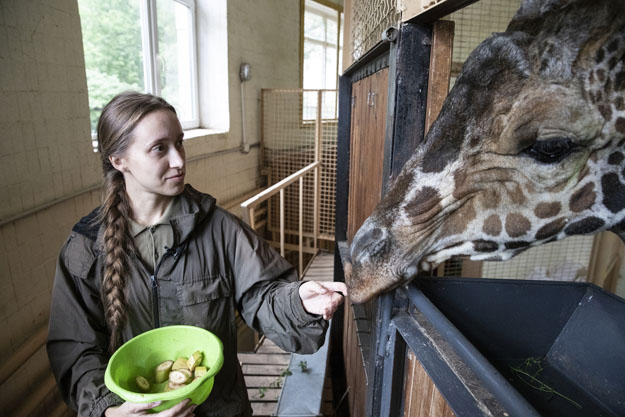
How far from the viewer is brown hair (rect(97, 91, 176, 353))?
130cm

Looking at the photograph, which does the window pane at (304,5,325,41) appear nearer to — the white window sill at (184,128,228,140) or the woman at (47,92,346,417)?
the white window sill at (184,128,228,140)

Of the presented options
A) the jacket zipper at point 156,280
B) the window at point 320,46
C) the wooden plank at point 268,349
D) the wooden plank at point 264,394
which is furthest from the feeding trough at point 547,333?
the window at point 320,46

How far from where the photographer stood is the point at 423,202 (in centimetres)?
102

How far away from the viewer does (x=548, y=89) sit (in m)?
0.86

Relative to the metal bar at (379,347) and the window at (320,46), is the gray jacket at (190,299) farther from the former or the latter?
the window at (320,46)

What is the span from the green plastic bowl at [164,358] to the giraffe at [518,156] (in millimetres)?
496

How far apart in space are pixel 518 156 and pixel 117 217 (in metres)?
1.22

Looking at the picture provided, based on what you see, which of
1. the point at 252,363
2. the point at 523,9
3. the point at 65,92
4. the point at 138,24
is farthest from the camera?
the point at 138,24

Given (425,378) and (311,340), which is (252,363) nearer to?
(311,340)

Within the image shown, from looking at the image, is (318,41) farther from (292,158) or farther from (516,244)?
(516,244)

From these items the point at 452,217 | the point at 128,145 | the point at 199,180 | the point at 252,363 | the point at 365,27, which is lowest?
the point at 252,363

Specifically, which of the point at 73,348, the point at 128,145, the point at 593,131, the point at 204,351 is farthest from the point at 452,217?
the point at 73,348

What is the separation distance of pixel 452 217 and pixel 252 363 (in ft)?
8.66

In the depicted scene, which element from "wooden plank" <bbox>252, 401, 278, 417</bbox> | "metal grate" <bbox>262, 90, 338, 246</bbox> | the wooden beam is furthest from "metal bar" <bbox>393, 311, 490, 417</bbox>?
"metal grate" <bbox>262, 90, 338, 246</bbox>
